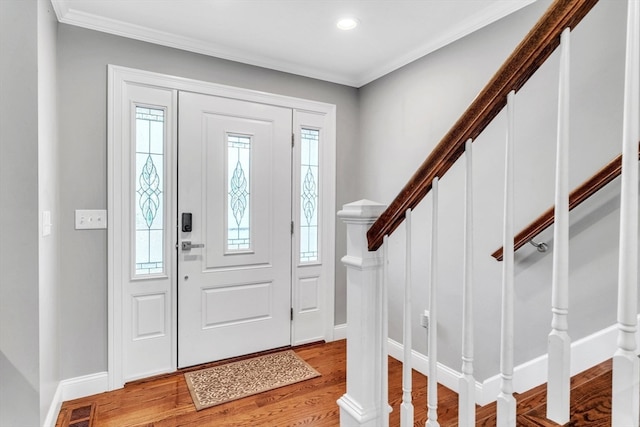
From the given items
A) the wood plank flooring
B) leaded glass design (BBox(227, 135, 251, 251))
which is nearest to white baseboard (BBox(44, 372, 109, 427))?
the wood plank flooring

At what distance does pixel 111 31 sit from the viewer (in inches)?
90.7

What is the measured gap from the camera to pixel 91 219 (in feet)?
7.47

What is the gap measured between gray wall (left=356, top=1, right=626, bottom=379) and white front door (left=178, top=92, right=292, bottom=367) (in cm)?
92

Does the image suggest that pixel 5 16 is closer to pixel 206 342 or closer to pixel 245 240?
pixel 245 240

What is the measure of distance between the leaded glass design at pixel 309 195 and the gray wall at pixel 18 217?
6.16 ft

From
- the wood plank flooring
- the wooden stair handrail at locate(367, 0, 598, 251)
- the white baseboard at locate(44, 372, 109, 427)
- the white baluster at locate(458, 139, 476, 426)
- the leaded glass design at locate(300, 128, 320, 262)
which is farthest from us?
the leaded glass design at locate(300, 128, 320, 262)

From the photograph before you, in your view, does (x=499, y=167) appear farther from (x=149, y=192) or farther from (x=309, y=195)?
(x=149, y=192)

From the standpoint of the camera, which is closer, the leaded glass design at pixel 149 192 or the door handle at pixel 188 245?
the leaded glass design at pixel 149 192

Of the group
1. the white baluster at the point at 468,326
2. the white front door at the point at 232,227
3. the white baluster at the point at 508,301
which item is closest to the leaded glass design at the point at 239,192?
the white front door at the point at 232,227

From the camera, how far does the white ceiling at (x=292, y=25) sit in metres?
2.08

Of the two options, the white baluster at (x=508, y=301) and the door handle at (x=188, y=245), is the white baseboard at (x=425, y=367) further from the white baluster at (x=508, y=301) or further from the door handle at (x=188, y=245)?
the door handle at (x=188, y=245)

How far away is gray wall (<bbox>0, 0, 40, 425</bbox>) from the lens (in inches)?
63.2

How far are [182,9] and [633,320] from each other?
8.34ft

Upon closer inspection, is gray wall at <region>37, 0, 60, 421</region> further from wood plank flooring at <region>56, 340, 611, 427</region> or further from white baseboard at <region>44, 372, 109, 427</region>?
→ wood plank flooring at <region>56, 340, 611, 427</region>
